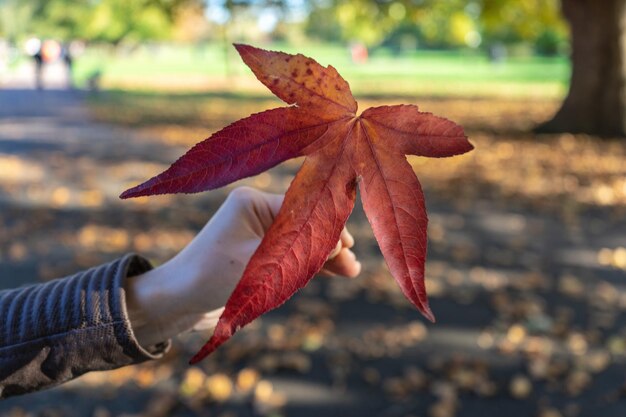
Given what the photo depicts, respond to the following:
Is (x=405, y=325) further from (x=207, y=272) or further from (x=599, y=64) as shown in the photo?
(x=599, y=64)

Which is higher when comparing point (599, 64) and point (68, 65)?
point (599, 64)

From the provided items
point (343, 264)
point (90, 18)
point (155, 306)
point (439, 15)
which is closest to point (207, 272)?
point (155, 306)

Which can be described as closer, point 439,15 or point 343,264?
point 343,264

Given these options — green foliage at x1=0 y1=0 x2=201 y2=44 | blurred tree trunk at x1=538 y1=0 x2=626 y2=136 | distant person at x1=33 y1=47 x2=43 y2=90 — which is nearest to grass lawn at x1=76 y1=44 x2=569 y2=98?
green foliage at x1=0 y1=0 x2=201 y2=44

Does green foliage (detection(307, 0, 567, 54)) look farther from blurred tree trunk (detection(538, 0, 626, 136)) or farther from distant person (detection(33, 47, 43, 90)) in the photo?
distant person (detection(33, 47, 43, 90))

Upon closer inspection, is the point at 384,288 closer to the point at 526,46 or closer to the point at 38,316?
the point at 38,316

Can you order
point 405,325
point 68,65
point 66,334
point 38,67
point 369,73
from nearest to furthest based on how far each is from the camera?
point 66,334, point 405,325, point 38,67, point 68,65, point 369,73
